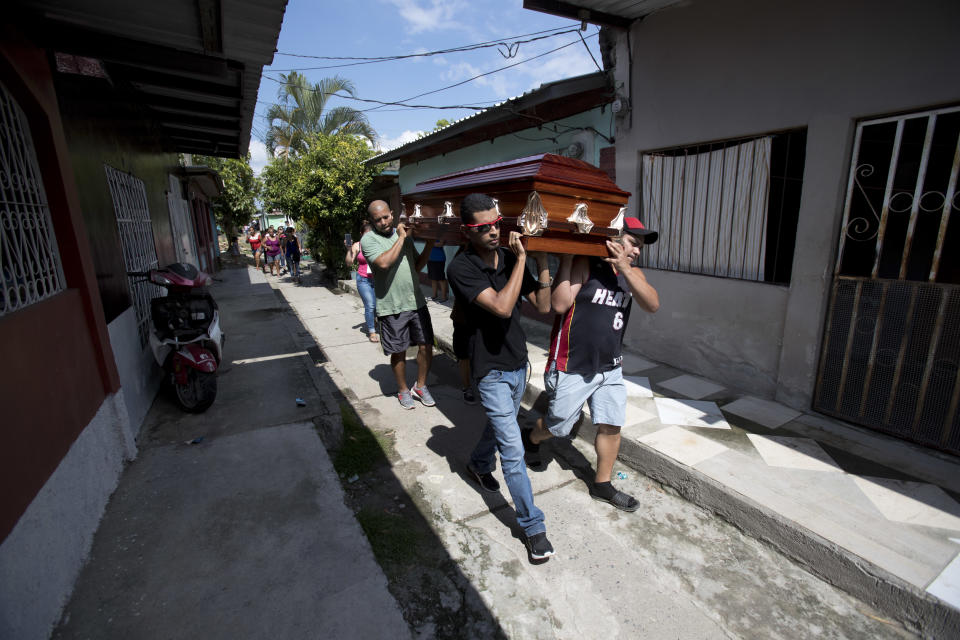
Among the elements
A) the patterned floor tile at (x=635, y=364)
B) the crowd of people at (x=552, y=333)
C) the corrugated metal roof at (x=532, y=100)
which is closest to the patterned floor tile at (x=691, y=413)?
the patterned floor tile at (x=635, y=364)

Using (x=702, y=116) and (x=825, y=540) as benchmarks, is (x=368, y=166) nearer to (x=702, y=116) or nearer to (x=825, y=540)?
(x=702, y=116)

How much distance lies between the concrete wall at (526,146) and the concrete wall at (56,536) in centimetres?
435

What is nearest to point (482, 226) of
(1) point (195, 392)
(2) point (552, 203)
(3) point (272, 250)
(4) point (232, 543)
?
(2) point (552, 203)

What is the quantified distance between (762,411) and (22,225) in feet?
16.2

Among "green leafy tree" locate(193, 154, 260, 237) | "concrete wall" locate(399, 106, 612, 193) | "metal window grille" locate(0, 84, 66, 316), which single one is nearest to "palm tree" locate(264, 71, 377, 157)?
"green leafy tree" locate(193, 154, 260, 237)

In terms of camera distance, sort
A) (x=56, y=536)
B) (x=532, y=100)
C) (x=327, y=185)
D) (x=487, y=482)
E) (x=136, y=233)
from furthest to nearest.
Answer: (x=327, y=185) < (x=532, y=100) < (x=136, y=233) < (x=487, y=482) < (x=56, y=536)

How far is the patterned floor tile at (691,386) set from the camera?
4.10 metres

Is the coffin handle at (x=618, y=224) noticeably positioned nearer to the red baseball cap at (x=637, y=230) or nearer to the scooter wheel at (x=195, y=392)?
the red baseball cap at (x=637, y=230)

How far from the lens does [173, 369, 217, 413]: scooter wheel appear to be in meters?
3.69

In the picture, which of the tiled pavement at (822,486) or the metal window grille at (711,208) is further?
the metal window grille at (711,208)

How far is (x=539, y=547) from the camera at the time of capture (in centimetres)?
229

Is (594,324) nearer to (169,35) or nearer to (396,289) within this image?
(396,289)

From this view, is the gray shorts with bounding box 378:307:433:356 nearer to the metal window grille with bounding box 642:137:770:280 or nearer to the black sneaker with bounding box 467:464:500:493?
the black sneaker with bounding box 467:464:500:493

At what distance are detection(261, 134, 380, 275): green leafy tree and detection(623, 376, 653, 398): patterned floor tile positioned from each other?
7836mm
